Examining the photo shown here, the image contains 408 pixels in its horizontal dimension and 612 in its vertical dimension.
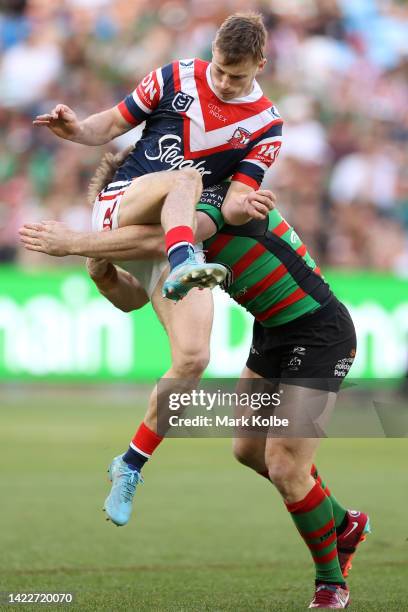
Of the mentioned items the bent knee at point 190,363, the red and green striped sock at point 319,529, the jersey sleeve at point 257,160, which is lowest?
the red and green striped sock at point 319,529

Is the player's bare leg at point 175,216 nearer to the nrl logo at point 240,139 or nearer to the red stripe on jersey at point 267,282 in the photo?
the nrl logo at point 240,139

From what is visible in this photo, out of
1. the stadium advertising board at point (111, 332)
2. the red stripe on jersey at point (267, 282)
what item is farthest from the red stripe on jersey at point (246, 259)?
the stadium advertising board at point (111, 332)

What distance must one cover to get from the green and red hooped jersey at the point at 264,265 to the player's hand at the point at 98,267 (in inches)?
25.8

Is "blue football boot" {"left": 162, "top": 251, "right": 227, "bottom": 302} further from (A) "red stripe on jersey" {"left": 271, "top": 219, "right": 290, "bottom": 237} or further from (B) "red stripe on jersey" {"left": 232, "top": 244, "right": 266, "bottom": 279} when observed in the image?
(A) "red stripe on jersey" {"left": 271, "top": 219, "right": 290, "bottom": 237}

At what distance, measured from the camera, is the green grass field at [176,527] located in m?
6.62

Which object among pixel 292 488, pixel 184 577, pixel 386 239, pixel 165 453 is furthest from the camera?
pixel 386 239

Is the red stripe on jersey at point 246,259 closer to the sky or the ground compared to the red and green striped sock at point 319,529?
closer to the sky

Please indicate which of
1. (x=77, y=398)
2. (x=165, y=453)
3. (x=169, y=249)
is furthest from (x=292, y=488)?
(x=77, y=398)

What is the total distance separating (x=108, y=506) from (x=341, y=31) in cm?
1351

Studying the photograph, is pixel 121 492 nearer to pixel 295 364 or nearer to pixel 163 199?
pixel 295 364

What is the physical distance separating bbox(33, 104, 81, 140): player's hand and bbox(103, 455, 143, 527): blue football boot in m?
1.80

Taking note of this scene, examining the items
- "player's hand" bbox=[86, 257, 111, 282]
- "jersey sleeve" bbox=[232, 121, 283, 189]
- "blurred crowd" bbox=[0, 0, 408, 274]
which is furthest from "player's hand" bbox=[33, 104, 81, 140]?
"blurred crowd" bbox=[0, 0, 408, 274]

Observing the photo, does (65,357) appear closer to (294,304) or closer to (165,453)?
(165,453)

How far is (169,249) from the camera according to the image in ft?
19.0
